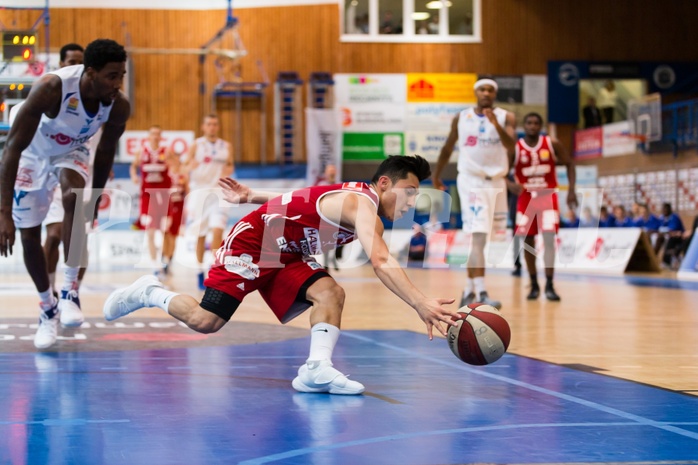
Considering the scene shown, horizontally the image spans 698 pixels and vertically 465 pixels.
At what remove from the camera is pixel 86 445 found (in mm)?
3227

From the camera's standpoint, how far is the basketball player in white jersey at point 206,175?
1258 cm

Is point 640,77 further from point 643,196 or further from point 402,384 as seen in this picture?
point 402,384

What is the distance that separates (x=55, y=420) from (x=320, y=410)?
1.04m

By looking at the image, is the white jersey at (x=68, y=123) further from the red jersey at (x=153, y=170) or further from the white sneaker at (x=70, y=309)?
the red jersey at (x=153, y=170)

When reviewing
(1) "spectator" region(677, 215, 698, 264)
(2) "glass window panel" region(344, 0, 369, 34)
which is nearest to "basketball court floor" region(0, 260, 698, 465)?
(1) "spectator" region(677, 215, 698, 264)

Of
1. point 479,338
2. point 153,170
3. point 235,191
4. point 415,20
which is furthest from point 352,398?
point 415,20

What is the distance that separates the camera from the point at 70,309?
670 cm

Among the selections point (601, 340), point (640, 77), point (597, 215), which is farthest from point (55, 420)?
point (640, 77)

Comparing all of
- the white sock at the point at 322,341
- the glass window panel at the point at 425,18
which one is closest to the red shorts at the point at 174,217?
the white sock at the point at 322,341

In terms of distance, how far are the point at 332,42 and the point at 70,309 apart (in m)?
21.4

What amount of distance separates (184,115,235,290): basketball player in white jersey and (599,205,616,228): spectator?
11.0 meters

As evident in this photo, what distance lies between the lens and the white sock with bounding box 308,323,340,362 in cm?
441

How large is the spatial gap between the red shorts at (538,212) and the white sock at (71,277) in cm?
548

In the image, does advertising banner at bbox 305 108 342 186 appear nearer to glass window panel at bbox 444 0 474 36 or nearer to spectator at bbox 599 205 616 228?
glass window panel at bbox 444 0 474 36
